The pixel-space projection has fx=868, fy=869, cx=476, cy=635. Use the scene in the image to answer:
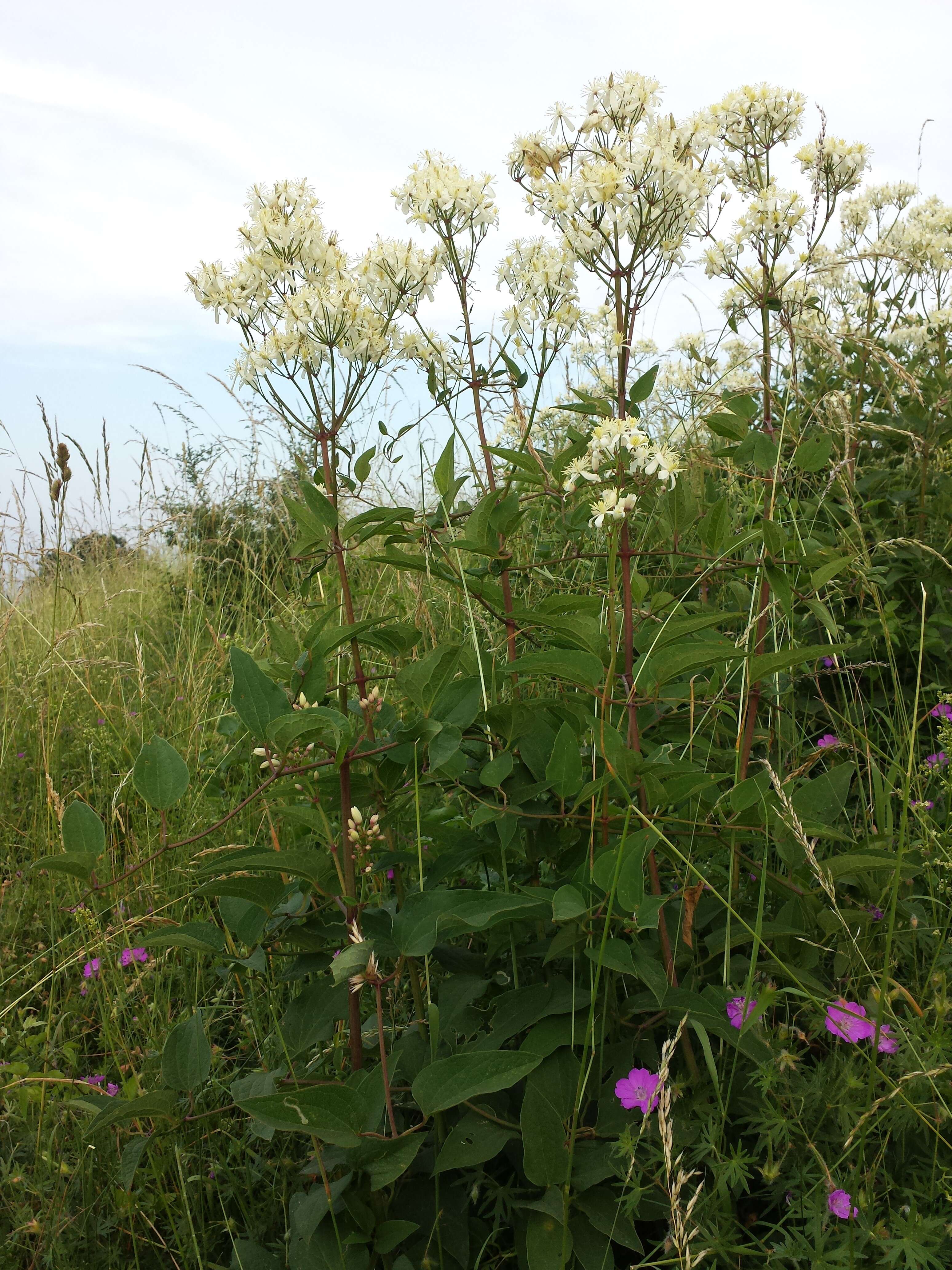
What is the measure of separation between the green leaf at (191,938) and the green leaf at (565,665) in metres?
0.55

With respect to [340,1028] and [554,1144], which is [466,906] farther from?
[340,1028]

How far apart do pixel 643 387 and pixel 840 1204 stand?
3.79 ft

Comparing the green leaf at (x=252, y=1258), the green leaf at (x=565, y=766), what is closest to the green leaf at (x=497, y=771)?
the green leaf at (x=565, y=766)

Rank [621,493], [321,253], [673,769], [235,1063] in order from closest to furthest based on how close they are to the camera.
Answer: [673,769] → [621,493] → [321,253] → [235,1063]

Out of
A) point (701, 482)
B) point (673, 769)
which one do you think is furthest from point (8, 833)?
point (701, 482)

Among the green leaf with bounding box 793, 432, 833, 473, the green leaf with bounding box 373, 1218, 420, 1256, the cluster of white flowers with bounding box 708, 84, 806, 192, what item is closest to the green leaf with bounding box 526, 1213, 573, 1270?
the green leaf with bounding box 373, 1218, 420, 1256

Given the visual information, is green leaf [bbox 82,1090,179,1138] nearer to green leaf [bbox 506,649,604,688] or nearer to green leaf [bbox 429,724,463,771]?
green leaf [bbox 429,724,463,771]

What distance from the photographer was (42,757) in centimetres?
280

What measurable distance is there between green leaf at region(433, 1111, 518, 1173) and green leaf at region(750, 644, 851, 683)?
72 cm

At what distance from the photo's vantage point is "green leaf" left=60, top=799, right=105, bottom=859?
1.16 meters

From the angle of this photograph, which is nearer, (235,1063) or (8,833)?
(235,1063)

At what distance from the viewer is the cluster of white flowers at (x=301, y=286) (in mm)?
Result: 1528

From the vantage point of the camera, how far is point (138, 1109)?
1.13 meters

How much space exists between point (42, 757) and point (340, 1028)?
5.63 feet
